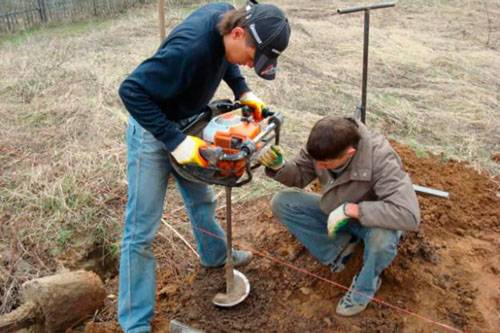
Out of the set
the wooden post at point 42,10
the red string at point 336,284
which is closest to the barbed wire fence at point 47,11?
the wooden post at point 42,10

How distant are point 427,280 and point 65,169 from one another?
2651 mm

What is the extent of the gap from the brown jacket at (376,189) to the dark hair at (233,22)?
2.35 feet

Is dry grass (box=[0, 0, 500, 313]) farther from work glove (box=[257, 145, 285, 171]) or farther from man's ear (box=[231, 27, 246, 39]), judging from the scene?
man's ear (box=[231, 27, 246, 39])

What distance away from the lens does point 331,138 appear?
7.48 ft

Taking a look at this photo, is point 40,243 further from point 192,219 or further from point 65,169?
point 192,219

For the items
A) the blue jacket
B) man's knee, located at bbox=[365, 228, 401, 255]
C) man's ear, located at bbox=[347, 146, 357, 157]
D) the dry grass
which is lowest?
the dry grass

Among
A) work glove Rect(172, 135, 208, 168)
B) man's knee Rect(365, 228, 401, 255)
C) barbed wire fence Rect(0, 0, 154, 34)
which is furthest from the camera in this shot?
barbed wire fence Rect(0, 0, 154, 34)

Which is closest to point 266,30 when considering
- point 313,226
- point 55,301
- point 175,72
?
point 175,72

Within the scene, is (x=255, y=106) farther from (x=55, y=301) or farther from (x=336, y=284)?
(x=55, y=301)

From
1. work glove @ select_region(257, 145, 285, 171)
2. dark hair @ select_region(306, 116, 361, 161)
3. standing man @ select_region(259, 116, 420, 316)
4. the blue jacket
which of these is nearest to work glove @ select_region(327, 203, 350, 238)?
standing man @ select_region(259, 116, 420, 316)

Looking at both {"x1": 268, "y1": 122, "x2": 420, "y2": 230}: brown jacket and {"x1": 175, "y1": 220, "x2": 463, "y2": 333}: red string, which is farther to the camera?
{"x1": 175, "y1": 220, "x2": 463, "y2": 333}: red string

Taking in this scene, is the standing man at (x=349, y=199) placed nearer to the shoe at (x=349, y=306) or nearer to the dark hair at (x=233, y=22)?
the shoe at (x=349, y=306)

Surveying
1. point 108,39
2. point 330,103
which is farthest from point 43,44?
point 330,103

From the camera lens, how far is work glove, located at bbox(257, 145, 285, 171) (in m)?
2.50
